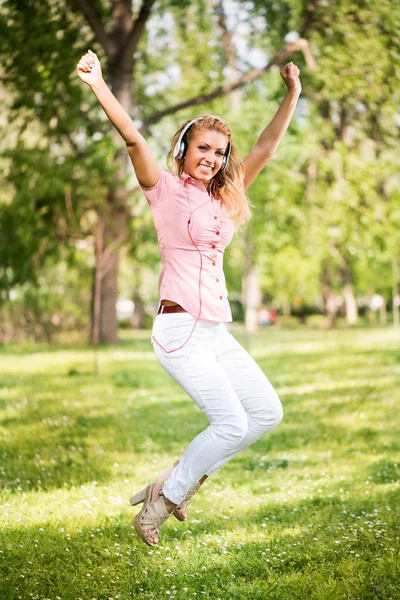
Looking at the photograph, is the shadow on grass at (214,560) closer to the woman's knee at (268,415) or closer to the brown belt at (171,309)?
the woman's knee at (268,415)

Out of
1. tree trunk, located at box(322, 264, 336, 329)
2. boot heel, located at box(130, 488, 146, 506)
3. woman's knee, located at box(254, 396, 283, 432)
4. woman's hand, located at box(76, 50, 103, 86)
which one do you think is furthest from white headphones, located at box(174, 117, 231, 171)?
tree trunk, located at box(322, 264, 336, 329)

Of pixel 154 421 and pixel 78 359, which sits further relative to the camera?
pixel 78 359

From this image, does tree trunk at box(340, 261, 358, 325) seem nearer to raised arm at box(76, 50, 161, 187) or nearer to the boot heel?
the boot heel

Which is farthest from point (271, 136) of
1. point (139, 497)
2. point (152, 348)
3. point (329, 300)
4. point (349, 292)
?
point (349, 292)

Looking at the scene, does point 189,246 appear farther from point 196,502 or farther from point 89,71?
point 196,502

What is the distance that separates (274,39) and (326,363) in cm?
870

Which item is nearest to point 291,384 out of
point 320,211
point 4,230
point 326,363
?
point 326,363

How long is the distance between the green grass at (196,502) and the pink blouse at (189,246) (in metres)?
1.55

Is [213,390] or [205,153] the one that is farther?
[205,153]

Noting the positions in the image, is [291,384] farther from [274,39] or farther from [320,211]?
[320,211]

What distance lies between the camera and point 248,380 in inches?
183

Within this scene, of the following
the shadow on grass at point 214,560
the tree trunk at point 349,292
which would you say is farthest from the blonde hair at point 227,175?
the tree trunk at point 349,292

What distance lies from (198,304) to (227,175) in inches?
33.9

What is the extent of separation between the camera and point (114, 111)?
13.9 feet
